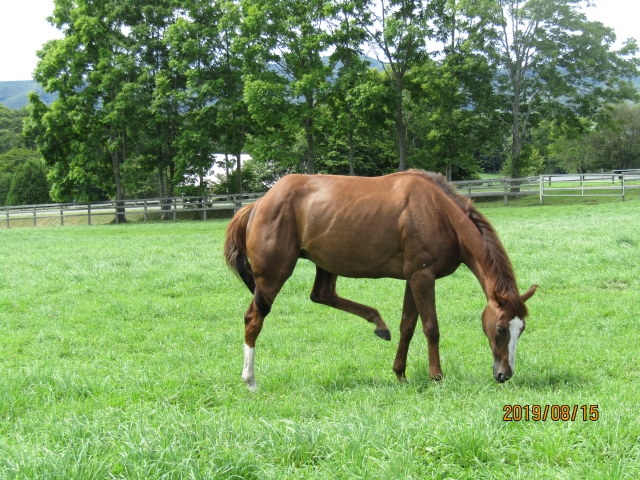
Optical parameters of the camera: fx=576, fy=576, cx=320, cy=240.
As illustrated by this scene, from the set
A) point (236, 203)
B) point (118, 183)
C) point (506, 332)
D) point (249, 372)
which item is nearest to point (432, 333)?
point (506, 332)

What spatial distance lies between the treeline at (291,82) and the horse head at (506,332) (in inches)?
1098

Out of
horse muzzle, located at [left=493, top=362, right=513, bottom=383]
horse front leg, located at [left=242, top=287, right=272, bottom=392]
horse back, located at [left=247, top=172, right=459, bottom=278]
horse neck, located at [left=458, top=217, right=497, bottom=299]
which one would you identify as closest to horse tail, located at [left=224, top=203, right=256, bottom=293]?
horse back, located at [left=247, top=172, right=459, bottom=278]

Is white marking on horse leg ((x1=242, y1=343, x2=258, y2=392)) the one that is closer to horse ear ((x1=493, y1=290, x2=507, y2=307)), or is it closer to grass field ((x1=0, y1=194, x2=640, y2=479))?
grass field ((x1=0, y1=194, x2=640, y2=479))

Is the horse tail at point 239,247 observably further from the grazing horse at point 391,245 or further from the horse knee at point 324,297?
the horse knee at point 324,297

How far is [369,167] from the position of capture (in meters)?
45.2

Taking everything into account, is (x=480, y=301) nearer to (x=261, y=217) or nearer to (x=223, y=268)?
(x=261, y=217)

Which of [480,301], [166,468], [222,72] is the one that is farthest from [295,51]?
[166,468]

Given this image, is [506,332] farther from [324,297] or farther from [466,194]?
[466,194]

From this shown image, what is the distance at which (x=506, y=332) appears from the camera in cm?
477

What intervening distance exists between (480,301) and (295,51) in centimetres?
2800

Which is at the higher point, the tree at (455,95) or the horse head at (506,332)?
the tree at (455,95)

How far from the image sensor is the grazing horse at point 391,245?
4969 millimetres

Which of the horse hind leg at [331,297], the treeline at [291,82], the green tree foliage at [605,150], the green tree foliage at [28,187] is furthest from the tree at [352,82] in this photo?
the green tree foliage at [605,150]

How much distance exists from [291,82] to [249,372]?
2962 centimetres
